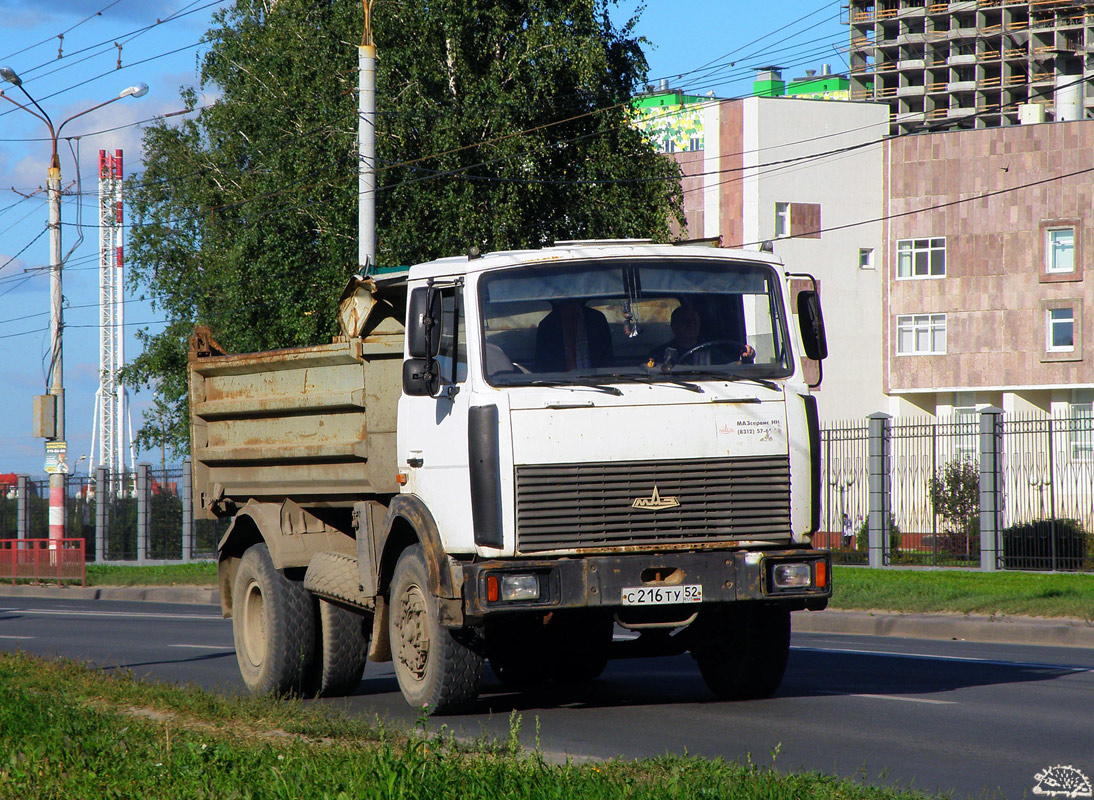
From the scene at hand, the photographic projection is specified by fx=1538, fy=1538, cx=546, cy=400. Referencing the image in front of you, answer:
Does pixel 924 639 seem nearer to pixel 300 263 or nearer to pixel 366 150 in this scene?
pixel 366 150

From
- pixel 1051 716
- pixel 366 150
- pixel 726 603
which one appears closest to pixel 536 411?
pixel 726 603

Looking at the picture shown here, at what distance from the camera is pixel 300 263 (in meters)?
36.6

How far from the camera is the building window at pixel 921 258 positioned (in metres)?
56.3

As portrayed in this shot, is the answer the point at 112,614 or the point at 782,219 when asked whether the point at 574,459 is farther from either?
the point at 782,219

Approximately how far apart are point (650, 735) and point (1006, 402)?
51.0 m

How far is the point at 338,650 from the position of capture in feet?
34.8

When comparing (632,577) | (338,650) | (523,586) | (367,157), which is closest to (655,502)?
(632,577)

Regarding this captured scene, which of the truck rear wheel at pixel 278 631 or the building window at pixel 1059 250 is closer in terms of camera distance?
the truck rear wheel at pixel 278 631

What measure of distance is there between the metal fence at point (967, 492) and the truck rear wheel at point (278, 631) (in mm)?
12335

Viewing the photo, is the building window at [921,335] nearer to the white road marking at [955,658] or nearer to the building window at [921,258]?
the building window at [921,258]

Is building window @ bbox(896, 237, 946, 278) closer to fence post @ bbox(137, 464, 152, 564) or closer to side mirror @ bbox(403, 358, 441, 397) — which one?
fence post @ bbox(137, 464, 152, 564)

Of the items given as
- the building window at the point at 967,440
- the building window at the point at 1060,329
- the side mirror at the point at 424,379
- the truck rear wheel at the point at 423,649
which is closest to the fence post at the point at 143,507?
the building window at the point at 967,440

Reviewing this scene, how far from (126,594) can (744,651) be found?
20313 mm

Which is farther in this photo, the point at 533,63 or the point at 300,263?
the point at 300,263
